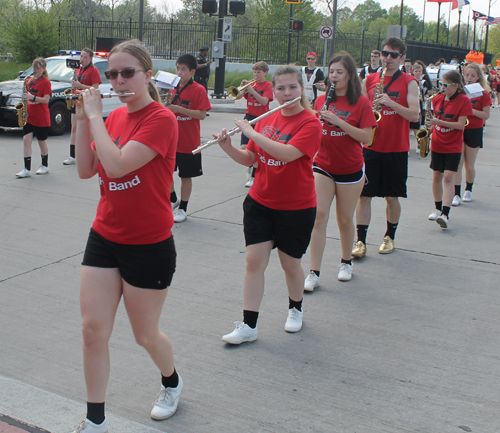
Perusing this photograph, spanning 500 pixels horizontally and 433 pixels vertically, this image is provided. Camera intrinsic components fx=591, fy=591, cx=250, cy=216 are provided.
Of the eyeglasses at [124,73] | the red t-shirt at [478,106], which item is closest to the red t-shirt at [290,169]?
the eyeglasses at [124,73]

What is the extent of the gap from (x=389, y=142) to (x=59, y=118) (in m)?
9.38

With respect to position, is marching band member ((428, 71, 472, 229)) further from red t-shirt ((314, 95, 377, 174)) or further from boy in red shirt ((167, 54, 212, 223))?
boy in red shirt ((167, 54, 212, 223))

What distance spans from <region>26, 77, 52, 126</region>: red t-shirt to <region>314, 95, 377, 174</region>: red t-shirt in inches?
229

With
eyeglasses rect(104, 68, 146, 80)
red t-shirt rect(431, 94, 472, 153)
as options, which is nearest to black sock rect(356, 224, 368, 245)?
red t-shirt rect(431, 94, 472, 153)

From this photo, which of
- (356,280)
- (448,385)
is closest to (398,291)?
(356,280)

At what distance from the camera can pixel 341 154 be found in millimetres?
5004

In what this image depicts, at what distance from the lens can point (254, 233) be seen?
3.93 m

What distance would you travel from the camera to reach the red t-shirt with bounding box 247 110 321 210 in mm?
3797

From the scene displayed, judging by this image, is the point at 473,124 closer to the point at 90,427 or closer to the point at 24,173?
the point at 24,173

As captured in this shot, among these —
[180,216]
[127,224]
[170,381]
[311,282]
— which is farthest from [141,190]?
[180,216]

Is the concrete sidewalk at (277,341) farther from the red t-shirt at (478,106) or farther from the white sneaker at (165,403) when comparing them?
the red t-shirt at (478,106)

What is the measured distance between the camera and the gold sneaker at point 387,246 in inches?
241

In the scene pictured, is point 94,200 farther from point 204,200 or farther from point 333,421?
point 333,421

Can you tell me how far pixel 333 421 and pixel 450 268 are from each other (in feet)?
10.0
